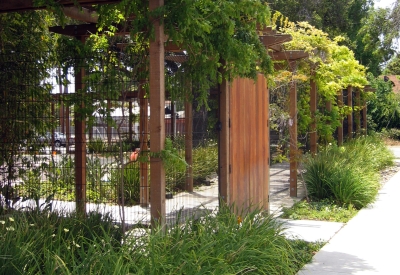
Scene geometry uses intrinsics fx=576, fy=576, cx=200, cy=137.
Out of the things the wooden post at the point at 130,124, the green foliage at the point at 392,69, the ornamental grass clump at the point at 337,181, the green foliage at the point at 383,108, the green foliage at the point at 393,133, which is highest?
the green foliage at the point at 392,69

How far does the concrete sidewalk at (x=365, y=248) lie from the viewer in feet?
22.0

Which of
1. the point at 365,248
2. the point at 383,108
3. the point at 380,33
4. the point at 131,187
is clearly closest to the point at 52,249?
the point at 365,248

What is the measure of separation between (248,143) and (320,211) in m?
2.45

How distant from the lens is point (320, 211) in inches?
411

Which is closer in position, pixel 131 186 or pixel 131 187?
pixel 131 186

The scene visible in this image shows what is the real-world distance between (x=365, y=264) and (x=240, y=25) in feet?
10.8

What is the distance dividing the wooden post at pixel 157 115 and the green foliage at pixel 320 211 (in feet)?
15.2

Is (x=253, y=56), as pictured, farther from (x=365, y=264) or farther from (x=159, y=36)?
(x=365, y=264)

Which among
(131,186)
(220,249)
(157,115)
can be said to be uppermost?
(157,115)

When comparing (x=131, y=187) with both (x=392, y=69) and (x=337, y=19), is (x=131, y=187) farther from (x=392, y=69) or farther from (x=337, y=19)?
(x=392, y=69)

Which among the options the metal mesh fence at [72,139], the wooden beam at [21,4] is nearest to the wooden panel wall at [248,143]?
the metal mesh fence at [72,139]

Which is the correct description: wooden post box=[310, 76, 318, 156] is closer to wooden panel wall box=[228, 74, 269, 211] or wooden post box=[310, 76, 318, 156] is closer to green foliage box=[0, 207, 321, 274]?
wooden panel wall box=[228, 74, 269, 211]

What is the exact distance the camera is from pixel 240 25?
709 cm

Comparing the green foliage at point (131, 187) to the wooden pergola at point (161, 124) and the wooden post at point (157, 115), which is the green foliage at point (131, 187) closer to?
the wooden pergola at point (161, 124)
